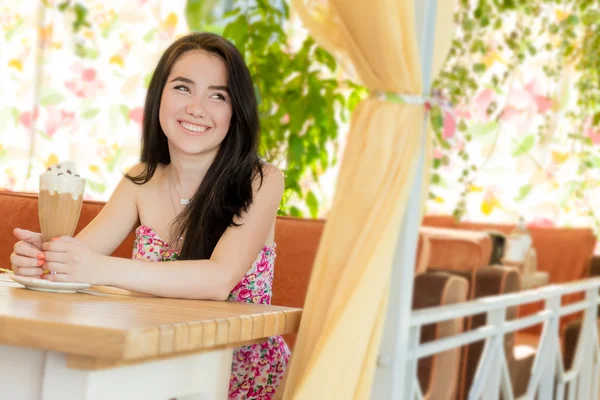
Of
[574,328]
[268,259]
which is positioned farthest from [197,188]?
[574,328]

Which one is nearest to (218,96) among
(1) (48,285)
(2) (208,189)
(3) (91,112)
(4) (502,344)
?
(2) (208,189)

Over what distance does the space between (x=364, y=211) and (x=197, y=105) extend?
1.58ft

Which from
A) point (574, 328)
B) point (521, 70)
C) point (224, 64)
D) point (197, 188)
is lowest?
point (574, 328)

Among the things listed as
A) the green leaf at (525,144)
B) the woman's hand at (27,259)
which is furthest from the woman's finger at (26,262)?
the green leaf at (525,144)

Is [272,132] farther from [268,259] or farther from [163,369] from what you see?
[163,369]

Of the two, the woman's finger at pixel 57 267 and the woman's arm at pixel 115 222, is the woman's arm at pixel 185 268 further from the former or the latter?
the woman's arm at pixel 115 222

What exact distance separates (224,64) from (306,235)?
56cm

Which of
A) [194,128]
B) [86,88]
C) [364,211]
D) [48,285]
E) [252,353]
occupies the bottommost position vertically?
[252,353]

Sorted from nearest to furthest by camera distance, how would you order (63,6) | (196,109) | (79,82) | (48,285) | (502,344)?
1. (48,285)
2. (196,109)
3. (502,344)
4. (63,6)
5. (79,82)

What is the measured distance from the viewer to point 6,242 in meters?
2.22

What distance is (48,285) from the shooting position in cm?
121

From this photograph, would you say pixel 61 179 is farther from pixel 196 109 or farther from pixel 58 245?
pixel 196 109

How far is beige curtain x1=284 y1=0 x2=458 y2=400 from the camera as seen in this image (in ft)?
4.11

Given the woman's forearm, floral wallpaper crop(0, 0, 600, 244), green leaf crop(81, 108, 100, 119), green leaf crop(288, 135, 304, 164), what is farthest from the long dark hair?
green leaf crop(81, 108, 100, 119)
